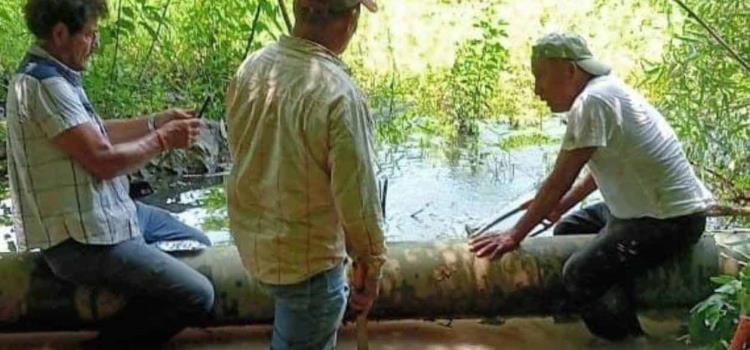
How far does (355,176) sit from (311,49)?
27 cm

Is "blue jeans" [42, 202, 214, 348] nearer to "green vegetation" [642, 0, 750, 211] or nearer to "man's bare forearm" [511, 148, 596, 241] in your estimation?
"man's bare forearm" [511, 148, 596, 241]

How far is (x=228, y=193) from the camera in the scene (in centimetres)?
232

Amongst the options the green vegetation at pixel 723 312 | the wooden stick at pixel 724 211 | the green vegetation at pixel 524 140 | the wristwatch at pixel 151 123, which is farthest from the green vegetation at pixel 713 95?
the wristwatch at pixel 151 123

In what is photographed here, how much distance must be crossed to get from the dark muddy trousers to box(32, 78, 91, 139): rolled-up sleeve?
153cm

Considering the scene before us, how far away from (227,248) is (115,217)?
20.4 inches

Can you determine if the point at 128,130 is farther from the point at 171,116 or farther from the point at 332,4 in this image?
the point at 332,4

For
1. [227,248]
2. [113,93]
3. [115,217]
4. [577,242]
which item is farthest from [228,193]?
[113,93]

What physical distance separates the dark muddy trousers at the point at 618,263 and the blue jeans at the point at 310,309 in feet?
3.95

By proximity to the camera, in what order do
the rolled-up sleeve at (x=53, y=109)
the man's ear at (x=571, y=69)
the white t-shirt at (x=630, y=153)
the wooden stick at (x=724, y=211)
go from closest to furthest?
1. the rolled-up sleeve at (x=53, y=109)
2. the white t-shirt at (x=630, y=153)
3. the man's ear at (x=571, y=69)
4. the wooden stick at (x=724, y=211)

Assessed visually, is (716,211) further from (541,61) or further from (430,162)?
(430,162)

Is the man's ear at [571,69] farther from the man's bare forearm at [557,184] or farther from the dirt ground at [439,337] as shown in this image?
the dirt ground at [439,337]

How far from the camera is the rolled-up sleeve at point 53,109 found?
282 cm

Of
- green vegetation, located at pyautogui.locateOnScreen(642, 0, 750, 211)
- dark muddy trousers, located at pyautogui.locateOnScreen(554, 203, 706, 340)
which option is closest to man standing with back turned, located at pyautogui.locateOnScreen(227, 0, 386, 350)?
dark muddy trousers, located at pyautogui.locateOnScreen(554, 203, 706, 340)

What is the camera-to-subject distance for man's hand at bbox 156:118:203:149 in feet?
9.71
